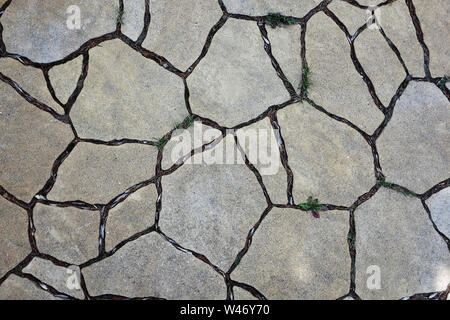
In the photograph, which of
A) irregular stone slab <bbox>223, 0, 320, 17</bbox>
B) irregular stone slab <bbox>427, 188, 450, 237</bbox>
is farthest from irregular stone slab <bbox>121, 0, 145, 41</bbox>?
irregular stone slab <bbox>427, 188, 450, 237</bbox>

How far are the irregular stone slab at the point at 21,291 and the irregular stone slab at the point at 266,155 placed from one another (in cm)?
111

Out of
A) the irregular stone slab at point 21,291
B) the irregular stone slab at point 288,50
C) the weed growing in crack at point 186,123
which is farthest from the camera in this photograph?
the irregular stone slab at point 288,50

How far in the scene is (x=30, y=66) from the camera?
221 centimetres

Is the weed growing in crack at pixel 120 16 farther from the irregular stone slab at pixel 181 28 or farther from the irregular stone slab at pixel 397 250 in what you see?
the irregular stone slab at pixel 397 250

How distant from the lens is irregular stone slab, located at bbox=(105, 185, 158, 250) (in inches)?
81.5

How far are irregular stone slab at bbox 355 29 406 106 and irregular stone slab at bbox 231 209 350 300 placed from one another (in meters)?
0.71

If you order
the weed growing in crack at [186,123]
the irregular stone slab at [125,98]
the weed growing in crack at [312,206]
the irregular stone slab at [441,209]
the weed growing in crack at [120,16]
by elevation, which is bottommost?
the irregular stone slab at [441,209]

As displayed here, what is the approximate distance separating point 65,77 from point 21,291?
3.34 feet

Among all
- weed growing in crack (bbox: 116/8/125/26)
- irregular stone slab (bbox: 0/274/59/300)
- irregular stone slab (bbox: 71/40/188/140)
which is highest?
weed growing in crack (bbox: 116/8/125/26)

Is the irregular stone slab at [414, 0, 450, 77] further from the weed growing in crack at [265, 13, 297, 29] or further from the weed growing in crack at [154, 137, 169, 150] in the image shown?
the weed growing in crack at [154, 137, 169, 150]

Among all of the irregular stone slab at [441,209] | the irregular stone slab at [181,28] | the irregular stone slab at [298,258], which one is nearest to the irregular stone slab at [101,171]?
the irregular stone slab at [181,28]

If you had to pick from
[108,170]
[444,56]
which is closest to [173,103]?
[108,170]

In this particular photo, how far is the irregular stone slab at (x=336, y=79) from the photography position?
229cm

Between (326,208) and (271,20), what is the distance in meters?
1.02
